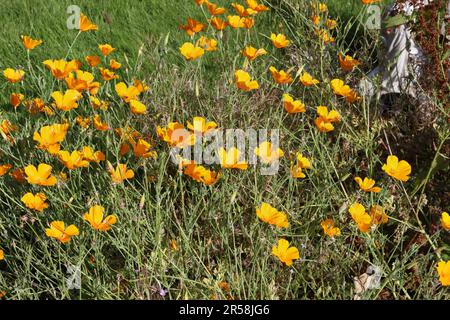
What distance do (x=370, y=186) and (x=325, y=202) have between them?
325mm

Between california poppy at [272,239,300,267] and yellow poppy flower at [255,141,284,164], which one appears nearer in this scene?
california poppy at [272,239,300,267]

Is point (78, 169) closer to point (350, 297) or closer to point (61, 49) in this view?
point (350, 297)

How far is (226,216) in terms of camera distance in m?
2.14

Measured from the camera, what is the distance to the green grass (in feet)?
6.55

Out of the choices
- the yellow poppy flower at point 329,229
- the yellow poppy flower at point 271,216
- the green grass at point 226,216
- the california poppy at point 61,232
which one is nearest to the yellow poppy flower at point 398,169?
the green grass at point 226,216

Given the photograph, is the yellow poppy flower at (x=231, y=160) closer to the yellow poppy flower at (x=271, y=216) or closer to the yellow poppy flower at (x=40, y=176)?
the yellow poppy flower at (x=271, y=216)

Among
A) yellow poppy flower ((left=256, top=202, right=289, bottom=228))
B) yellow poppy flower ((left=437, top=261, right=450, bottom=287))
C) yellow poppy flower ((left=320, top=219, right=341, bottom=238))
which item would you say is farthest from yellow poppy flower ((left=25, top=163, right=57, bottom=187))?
yellow poppy flower ((left=437, top=261, right=450, bottom=287))

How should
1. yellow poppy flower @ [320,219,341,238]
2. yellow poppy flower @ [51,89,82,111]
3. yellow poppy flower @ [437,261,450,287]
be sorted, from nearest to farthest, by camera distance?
yellow poppy flower @ [437,261,450,287]
yellow poppy flower @ [320,219,341,238]
yellow poppy flower @ [51,89,82,111]

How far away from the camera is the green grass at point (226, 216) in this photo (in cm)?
200

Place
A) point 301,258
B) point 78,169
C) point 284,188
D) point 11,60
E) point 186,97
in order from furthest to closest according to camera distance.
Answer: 1. point 11,60
2. point 186,97
3. point 284,188
4. point 78,169
5. point 301,258

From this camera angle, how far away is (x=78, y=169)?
7.41 ft

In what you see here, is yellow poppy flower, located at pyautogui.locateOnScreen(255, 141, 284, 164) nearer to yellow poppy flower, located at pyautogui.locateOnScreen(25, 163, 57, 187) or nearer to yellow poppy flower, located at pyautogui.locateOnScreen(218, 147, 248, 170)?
yellow poppy flower, located at pyautogui.locateOnScreen(218, 147, 248, 170)

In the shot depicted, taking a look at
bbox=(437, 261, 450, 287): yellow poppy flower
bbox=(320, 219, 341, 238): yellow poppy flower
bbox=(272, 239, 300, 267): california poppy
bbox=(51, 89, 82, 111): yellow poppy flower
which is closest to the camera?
bbox=(437, 261, 450, 287): yellow poppy flower
